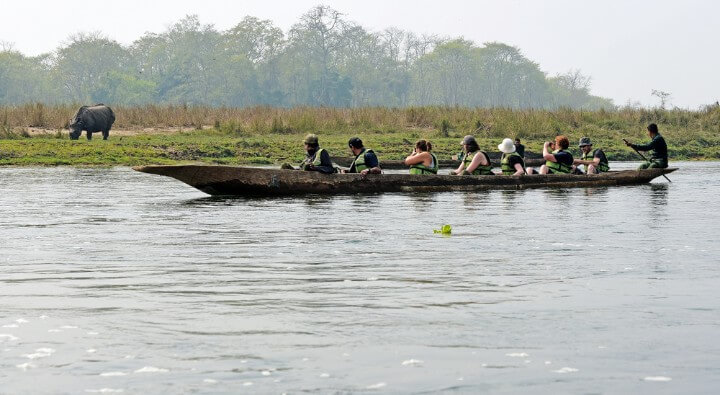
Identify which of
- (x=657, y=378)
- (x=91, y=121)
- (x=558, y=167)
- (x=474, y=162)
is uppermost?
(x=91, y=121)

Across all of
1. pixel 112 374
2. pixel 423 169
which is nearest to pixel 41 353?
pixel 112 374

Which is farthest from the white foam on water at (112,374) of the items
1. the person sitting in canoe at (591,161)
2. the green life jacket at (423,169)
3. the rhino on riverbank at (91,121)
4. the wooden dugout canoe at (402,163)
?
the rhino on riverbank at (91,121)

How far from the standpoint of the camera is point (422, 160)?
20641 millimetres

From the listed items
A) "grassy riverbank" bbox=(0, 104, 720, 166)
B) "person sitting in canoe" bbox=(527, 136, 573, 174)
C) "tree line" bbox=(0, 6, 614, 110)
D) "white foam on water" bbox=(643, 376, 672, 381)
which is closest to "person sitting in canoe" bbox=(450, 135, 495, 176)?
"person sitting in canoe" bbox=(527, 136, 573, 174)

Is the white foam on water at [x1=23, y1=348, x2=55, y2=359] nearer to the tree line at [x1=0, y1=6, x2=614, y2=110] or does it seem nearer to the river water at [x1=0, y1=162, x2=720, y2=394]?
the river water at [x1=0, y1=162, x2=720, y2=394]

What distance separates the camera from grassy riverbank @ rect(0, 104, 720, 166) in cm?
3356

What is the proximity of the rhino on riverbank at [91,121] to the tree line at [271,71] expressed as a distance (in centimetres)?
5743

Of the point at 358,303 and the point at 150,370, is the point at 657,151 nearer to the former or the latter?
the point at 358,303

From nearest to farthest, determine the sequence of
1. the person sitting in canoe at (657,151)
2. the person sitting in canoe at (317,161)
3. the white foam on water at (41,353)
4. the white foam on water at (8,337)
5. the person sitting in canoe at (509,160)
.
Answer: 1. the white foam on water at (41,353)
2. the white foam on water at (8,337)
3. the person sitting in canoe at (317,161)
4. the person sitting in canoe at (509,160)
5. the person sitting in canoe at (657,151)

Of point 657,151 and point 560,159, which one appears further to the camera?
point 657,151

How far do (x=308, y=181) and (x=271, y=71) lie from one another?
85552 millimetres

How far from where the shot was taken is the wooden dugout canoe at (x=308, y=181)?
18734 mm

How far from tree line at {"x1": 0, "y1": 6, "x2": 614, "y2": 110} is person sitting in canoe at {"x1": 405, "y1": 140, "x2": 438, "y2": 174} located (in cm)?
7554

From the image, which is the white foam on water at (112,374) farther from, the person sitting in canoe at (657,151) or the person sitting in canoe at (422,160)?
the person sitting in canoe at (657,151)
